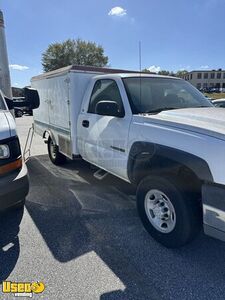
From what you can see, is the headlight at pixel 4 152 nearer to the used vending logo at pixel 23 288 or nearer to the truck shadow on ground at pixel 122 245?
the truck shadow on ground at pixel 122 245

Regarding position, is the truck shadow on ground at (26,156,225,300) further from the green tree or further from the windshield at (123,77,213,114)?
the green tree

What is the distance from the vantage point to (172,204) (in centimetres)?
255

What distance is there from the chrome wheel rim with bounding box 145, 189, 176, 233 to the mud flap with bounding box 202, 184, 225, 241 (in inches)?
16.6

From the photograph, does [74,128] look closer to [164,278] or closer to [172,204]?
[172,204]

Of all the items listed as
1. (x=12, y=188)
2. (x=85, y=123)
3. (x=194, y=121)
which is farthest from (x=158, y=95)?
(x=12, y=188)

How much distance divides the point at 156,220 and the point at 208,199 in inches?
33.9

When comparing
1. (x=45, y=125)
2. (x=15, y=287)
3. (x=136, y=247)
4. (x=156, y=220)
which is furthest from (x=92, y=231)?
(x=45, y=125)

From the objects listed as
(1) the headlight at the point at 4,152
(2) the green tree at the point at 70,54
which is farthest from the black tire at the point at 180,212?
(2) the green tree at the point at 70,54

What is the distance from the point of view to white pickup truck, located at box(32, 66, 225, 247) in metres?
2.21

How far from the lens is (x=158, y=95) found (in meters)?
3.48

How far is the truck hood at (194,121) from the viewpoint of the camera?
2.21 m

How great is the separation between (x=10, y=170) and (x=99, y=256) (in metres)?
1.42

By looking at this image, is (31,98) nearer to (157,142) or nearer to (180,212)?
(157,142)

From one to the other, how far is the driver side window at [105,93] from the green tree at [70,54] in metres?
38.8
